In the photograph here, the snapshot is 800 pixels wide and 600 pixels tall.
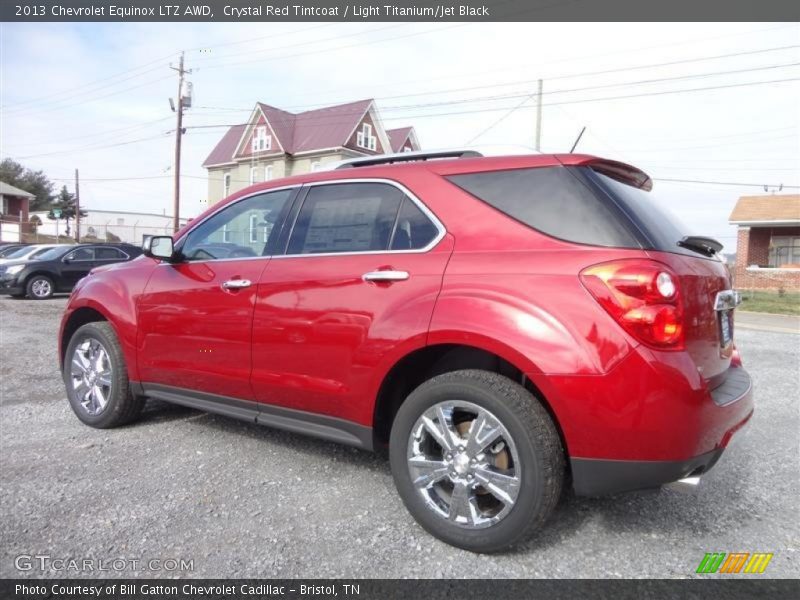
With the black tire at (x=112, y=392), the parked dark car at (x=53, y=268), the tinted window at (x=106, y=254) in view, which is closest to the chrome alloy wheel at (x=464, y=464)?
the black tire at (x=112, y=392)

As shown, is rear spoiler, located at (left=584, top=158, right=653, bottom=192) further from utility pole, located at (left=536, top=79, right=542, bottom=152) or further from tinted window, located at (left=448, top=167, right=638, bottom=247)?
utility pole, located at (left=536, top=79, right=542, bottom=152)

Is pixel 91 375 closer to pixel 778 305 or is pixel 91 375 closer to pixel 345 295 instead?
pixel 345 295

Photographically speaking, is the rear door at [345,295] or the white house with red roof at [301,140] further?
the white house with red roof at [301,140]

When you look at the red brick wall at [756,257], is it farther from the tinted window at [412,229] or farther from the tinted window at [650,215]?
the tinted window at [412,229]

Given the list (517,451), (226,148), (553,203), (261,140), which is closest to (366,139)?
(261,140)

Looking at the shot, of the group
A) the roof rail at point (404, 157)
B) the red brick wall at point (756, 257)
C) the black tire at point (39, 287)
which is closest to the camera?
the roof rail at point (404, 157)

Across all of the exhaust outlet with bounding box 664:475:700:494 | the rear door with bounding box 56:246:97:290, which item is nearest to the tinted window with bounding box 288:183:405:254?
the exhaust outlet with bounding box 664:475:700:494

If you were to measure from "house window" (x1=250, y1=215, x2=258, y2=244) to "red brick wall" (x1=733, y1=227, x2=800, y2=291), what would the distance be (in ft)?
83.5

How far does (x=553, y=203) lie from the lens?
102 inches

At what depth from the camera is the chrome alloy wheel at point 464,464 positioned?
246cm

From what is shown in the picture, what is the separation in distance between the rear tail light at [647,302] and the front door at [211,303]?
1.98 meters

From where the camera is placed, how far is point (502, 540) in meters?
2.43

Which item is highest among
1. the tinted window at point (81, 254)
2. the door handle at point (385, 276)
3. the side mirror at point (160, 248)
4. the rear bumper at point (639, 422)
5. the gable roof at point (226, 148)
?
the gable roof at point (226, 148)

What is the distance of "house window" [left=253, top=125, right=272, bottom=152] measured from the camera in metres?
35.1
